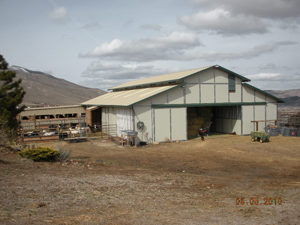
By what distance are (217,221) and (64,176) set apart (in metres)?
6.27

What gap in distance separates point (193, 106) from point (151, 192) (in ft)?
55.6

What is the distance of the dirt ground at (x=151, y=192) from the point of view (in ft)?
22.4

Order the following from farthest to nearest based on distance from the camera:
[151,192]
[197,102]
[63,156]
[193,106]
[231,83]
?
1. [231,83]
2. [197,102]
3. [193,106]
4. [63,156]
5. [151,192]

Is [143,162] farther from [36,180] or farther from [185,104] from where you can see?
[185,104]

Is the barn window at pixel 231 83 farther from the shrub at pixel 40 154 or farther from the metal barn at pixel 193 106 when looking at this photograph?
the shrub at pixel 40 154

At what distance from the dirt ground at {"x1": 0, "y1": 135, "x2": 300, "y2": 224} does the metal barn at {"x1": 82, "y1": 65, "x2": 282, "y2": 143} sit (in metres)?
7.25

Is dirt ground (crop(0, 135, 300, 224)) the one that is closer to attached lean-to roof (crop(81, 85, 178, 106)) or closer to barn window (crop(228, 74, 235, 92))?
attached lean-to roof (crop(81, 85, 178, 106))

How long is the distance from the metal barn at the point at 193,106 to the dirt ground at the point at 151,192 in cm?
725

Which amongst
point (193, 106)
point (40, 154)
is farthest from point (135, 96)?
point (40, 154)

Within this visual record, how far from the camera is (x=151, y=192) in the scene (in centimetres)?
937

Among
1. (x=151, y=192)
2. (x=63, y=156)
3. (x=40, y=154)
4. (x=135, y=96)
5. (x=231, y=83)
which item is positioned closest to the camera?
(x=151, y=192)

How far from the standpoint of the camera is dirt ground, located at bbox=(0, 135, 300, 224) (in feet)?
22.4

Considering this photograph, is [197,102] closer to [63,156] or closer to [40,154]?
[63,156]

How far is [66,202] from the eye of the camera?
7801 millimetres
